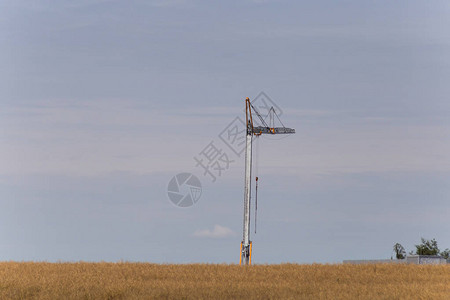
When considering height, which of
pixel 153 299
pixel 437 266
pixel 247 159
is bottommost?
pixel 153 299

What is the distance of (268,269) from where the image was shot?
1303 inches

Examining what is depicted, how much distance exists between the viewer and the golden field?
77.3 feet

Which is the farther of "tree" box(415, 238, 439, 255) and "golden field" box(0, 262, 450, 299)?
"tree" box(415, 238, 439, 255)

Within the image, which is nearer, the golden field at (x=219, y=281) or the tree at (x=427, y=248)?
the golden field at (x=219, y=281)

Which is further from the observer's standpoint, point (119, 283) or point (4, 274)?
point (4, 274)

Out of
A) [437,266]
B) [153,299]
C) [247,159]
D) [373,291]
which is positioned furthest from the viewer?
[247,159]

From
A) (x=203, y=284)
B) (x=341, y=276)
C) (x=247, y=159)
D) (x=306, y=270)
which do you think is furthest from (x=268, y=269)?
(x=247, y=159)

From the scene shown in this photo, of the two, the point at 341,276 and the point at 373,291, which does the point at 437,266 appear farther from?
the point at 373,291

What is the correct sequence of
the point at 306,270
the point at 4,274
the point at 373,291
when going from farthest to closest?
the point at 306,270 → the point at 4,274 → the point at 373,291

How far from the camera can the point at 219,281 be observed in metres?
27.8

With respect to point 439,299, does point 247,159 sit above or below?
above

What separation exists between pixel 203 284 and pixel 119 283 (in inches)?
120

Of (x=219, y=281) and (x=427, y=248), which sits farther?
(x=427, y=248)

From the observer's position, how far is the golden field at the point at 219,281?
23.5 m
